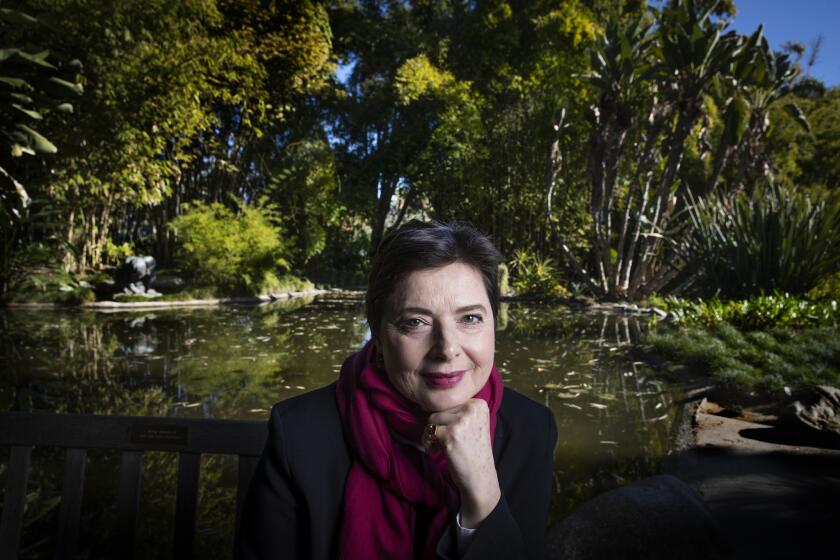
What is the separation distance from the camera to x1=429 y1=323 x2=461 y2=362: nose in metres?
1.09

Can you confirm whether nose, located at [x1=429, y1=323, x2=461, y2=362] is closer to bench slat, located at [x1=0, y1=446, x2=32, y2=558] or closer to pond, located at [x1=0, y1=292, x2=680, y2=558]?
bench slat, located at [x1=0, y1=446, x2=32, y2=558]

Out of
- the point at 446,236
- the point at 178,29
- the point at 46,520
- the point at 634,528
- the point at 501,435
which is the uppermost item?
the point at 178,29

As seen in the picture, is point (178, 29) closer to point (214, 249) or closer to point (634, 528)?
point (214, 249)

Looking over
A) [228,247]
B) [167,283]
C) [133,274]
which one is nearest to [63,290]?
[133,274]

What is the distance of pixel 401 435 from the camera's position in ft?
3.72

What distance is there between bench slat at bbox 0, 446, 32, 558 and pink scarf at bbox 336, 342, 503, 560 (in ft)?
3.05

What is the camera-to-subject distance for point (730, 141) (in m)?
13.2

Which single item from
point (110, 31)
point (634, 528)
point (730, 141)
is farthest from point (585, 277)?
point (634, 528)

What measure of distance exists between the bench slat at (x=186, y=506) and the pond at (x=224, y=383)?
1007mm

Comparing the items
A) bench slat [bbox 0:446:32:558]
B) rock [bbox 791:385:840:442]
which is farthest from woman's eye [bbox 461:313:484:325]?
rock [bbox 791:385:840:442]

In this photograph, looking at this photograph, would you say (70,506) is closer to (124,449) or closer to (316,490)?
(124,449)

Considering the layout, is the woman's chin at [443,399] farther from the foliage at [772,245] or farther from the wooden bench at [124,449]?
the foliage at [772,245]

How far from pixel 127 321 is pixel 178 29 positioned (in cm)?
500

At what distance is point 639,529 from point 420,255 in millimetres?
1654
